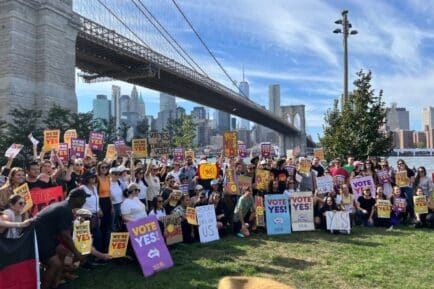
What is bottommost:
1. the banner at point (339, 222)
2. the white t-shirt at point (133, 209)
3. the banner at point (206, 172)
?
the banner at point (339, 222)

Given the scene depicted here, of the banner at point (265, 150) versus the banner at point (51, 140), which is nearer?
the banner at point (51, 140)

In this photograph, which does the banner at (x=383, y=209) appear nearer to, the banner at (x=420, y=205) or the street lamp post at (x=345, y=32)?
the banner at (x=420, y=205)

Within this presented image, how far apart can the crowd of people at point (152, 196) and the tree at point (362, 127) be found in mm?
4214

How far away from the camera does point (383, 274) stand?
262 inches

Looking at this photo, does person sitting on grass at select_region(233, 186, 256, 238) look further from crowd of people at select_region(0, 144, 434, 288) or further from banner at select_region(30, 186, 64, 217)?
banner at select_region(30, 186, 64, 217)

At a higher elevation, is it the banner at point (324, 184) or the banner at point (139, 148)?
the banner at point (139, 148)

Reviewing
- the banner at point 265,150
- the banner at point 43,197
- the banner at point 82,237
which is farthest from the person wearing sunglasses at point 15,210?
the banner at point 265,150

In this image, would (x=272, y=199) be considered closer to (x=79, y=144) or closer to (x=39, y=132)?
(x=79, y=144)

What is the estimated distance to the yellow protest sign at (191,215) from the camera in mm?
8930

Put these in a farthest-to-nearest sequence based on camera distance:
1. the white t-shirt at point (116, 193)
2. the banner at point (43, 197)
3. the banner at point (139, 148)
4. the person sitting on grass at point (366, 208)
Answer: the banner at point (139, 148) < the person sitting on grass at point (366, 208) < the white t-shirt at point (116, 193) < the banner at point (43, 197)

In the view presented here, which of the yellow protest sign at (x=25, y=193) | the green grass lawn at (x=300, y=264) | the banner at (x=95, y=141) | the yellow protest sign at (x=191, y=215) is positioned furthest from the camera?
the banner at (x=95, y=141)

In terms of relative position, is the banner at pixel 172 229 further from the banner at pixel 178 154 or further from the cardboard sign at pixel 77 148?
the banner at pixel 178 154

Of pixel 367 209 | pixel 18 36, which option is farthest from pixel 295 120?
pixel 367 209

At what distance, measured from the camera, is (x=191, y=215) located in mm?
8945
